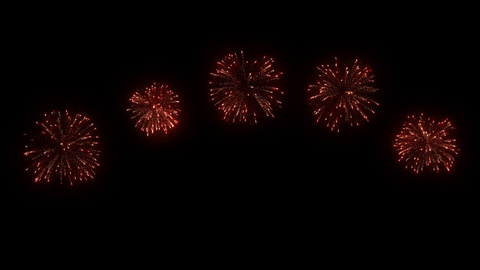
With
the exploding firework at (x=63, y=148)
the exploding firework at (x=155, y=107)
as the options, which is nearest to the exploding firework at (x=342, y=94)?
the exploding firework at (x=155, y=107)

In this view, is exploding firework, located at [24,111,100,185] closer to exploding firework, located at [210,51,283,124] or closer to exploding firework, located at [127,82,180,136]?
exploding firework, located at [127,82,180,136]

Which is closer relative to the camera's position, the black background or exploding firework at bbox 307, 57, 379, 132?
exploding firework at bbox 307, 57, 379, 132

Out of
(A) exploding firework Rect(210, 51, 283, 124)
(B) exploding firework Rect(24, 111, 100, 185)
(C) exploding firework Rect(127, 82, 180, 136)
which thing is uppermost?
(A) exploding firework Rect(210, 51, 283, 124)

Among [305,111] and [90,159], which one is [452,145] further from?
[90,159]

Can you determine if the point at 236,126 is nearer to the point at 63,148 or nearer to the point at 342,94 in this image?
the point at 342,94

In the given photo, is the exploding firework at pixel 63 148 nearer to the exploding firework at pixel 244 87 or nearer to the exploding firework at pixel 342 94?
the exploding firework at pixel 244 87

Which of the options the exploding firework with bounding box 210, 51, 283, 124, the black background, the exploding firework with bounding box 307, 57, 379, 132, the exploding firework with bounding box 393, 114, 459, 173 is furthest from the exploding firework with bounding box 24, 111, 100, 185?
the exploding firework with bounding box 393, 114, 459, 173

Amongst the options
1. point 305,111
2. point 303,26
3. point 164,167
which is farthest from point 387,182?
point 164,167
